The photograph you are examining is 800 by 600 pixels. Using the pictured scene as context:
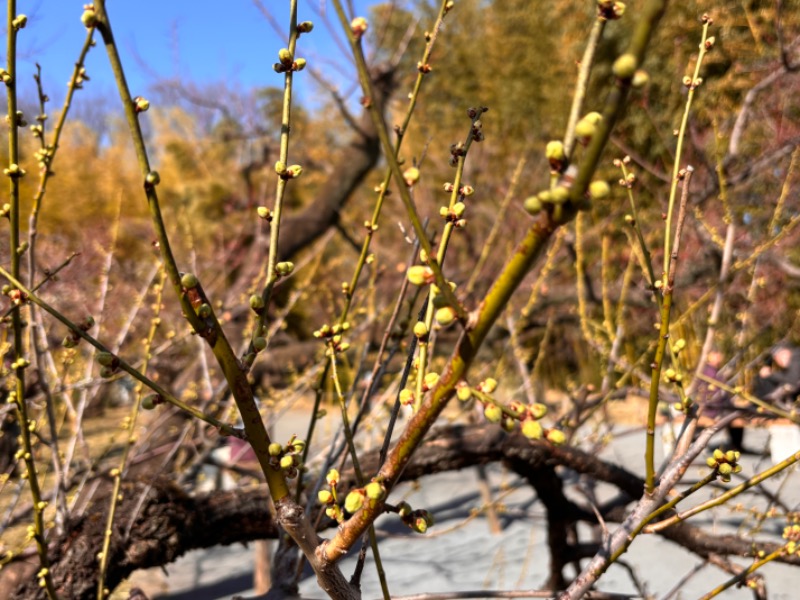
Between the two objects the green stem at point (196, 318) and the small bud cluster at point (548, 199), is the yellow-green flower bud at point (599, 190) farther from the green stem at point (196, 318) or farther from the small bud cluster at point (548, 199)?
the green stem at point (196, 318)

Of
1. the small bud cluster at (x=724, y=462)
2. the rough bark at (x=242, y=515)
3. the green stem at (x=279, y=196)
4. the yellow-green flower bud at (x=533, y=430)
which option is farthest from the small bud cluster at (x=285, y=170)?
the rough bark at (x=242, y=515)

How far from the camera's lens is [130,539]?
57.7 inches

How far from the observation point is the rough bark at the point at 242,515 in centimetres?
136

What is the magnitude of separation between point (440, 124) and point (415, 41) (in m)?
1.53

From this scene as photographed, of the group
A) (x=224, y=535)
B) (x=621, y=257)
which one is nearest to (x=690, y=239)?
(x=621, y=257)

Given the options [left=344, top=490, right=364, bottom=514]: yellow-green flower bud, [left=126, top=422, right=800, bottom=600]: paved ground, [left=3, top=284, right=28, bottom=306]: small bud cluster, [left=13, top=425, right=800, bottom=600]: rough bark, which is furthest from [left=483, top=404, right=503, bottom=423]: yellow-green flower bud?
[left=126, top=422, right=800, bottom=600]: paved ground

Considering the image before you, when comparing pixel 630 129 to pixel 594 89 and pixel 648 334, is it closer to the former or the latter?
pixel 594 89

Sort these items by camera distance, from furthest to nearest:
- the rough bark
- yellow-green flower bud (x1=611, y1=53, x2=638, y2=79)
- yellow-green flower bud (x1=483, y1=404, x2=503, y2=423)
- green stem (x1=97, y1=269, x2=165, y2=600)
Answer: the rough bark < green stem (x1=97, y1=269, x2=165, y2=600) < yellow-green flower bud (x1=483, y1=404, x2=503, y2=423) < yellow-green flower bud (x1=611, y1=53, x2=638, y2=79)

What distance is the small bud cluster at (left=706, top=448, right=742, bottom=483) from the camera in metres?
0.58

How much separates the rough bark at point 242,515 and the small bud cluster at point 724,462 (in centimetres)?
87

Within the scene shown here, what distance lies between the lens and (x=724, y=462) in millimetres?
595

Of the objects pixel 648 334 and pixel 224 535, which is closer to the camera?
pixel 224 535

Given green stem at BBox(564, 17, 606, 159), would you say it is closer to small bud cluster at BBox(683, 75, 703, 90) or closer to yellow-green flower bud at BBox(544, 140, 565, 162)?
yellow-green flower bud at BBox(544, 140, 565, 162)

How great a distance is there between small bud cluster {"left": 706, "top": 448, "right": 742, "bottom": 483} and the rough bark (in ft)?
2.84
